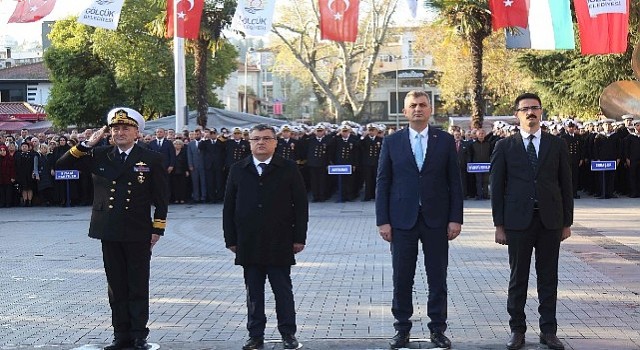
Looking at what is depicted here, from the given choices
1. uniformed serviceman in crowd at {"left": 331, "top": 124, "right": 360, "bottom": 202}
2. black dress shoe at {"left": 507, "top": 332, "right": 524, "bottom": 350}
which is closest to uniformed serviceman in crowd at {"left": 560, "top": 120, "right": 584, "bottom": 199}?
uniformed serviceman in crowd at {"left": 331, "top": 124, "right": 360, "bottom": 202}

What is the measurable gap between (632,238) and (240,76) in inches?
4837

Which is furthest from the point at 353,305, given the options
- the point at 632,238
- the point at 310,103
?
the point at 310,103

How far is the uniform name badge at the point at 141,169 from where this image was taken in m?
7.80

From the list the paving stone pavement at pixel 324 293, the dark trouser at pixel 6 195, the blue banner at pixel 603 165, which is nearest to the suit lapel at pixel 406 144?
the paving stone pavement at pixel 324 293

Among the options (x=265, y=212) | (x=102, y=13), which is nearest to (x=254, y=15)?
(x=102, y=13)

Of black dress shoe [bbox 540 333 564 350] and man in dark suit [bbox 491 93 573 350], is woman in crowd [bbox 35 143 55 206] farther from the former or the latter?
black dress shoe [bbox 540 333 564 350]

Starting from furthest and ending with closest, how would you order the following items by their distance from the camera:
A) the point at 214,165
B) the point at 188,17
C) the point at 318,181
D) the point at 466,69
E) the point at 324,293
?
1. the point at 466,69
2. the point at 188,17
3. the point at 214,165
4. the point at 318,181
5. the point at 324,293

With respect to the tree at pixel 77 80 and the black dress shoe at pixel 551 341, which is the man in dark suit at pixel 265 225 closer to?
the black dress shoe at pixel 551 341

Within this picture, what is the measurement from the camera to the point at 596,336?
25.5ft

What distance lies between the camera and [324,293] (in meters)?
10.3

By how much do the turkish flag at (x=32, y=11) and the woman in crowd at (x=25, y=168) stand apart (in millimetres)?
3404

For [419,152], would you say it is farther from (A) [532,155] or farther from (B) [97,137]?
(B) [97,137]

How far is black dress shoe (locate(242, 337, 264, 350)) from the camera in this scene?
7.51 metres

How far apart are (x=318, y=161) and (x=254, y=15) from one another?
4.11 metres
